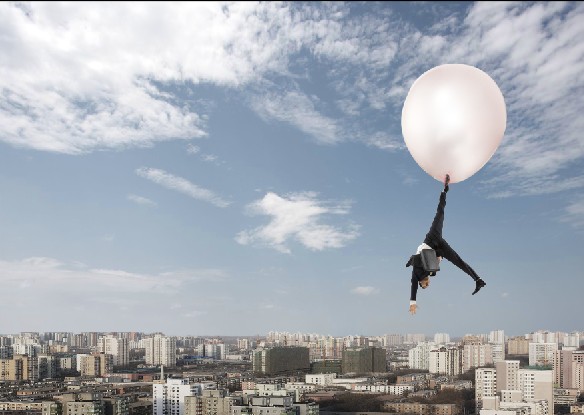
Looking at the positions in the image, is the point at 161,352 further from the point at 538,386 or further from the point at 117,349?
the point at 538,386

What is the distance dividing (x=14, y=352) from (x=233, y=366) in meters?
7.33

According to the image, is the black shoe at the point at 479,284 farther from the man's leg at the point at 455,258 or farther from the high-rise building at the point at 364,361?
the high-rise building at the point at 364,361

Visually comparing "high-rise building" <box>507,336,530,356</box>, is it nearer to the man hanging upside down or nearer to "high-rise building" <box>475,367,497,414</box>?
"high-rise building" <box>475,367,497,414</box>

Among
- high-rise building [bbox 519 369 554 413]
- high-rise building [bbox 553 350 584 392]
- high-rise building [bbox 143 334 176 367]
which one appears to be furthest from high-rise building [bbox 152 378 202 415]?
Answer: high-rise building [bbox 143 334 176 367]

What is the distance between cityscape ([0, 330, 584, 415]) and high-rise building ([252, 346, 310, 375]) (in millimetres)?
30

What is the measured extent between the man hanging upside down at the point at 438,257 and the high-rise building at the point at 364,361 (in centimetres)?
1973

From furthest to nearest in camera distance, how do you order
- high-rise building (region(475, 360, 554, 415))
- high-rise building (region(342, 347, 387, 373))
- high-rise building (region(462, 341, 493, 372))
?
high-rise building (region(342, 347, 387, 373))
high-rise building (region(462, 341, 493, 372))
high-rise building (region(475, 360, 554, 415))

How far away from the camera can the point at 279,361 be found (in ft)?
64.7

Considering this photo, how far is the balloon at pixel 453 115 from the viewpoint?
1043mm

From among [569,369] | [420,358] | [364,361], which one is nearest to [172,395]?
[364,361]

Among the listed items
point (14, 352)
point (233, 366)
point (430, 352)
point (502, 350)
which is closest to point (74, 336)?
point (14, 352)

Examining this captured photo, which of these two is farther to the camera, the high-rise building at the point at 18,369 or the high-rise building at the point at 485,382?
the high-rise building at the point at 18,369

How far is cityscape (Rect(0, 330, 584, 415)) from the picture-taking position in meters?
11.3

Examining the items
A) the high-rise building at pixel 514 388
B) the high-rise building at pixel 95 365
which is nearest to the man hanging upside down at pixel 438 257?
the high-rise building at pixel 514 388
